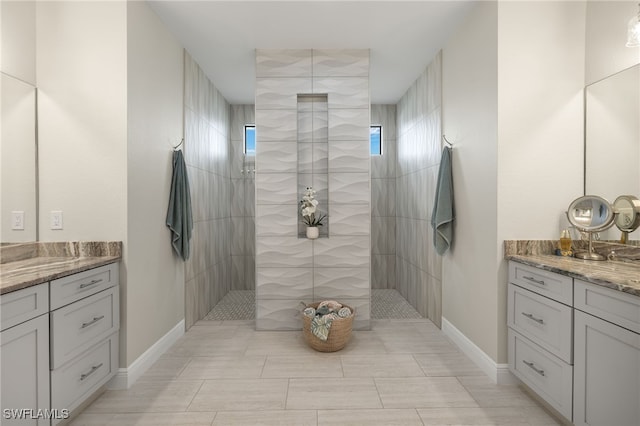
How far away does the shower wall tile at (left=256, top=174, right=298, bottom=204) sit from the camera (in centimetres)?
329

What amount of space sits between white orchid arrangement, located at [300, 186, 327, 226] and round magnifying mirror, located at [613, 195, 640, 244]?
7.37 feet

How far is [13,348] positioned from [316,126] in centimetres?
280

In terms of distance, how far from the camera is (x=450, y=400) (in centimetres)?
211

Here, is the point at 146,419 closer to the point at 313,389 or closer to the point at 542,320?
the point at 313,389

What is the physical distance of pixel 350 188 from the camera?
3316mm

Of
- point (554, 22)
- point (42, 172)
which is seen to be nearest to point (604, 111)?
point (554, 22)

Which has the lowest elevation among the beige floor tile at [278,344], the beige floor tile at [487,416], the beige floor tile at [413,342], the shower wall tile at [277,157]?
the beige floor tile at [278,344]

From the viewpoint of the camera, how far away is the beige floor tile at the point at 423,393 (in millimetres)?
2068

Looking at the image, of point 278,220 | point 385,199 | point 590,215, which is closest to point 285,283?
point 278,220

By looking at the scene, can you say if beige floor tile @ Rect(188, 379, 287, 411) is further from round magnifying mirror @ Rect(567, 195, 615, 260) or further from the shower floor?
round magnifying mirror @ Rect(567, 195, 615, 260)

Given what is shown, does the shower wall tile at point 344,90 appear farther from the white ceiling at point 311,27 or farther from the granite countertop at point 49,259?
the granite countertop at point 49,259

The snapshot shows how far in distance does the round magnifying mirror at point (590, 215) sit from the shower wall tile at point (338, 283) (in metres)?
1.79

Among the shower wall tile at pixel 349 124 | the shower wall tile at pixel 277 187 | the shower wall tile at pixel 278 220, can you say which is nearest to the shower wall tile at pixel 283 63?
the shower wall tile at pixel 349 124

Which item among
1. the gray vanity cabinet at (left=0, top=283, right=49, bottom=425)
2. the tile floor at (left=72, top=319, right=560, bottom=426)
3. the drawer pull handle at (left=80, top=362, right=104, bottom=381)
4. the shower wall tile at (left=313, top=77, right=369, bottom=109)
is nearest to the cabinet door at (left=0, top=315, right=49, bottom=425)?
the gray vanity cabinet at (left=0, top=283, right=49, bottom=425)
